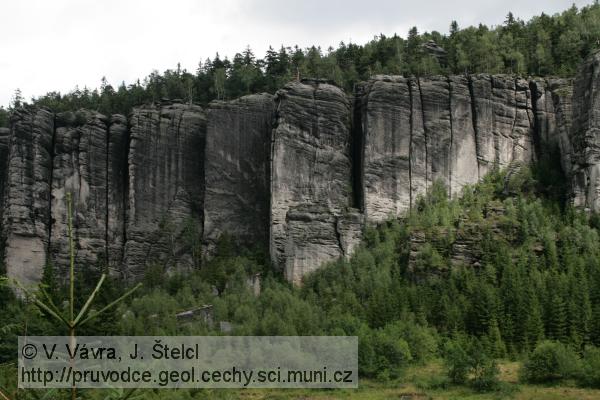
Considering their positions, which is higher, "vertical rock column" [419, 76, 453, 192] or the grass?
"vertical rock column" [419, 76, 453, 192]

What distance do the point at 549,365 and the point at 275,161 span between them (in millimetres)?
→ 36564

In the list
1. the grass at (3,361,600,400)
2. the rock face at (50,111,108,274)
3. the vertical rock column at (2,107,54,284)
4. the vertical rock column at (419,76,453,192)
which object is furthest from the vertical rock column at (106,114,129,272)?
the grass at (3,361,600,400)

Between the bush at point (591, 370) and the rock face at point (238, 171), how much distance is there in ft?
120

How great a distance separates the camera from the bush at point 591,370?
175 feet

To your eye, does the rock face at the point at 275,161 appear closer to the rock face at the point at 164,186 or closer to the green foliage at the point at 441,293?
the rock face at the point at 164,186

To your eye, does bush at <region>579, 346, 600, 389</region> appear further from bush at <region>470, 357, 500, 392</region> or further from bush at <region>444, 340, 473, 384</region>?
bush at <region>444, 340, 473, 384</region>

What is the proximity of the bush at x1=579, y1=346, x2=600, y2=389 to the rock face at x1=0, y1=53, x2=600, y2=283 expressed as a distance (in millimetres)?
23273

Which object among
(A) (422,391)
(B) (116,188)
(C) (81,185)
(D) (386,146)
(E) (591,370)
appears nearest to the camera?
(E) (591,370)

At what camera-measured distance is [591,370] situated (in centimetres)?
5394

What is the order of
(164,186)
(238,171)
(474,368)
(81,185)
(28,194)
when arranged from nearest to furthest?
(474,368)
(238,171)
(164,186)
(28,194)
(81,185)

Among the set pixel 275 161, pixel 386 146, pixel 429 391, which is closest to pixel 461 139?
pixel 386 146

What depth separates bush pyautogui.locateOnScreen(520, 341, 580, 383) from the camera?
176ft

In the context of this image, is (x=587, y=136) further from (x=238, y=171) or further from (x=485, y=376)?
(x=238, y=171)

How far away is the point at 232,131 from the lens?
290 ft
